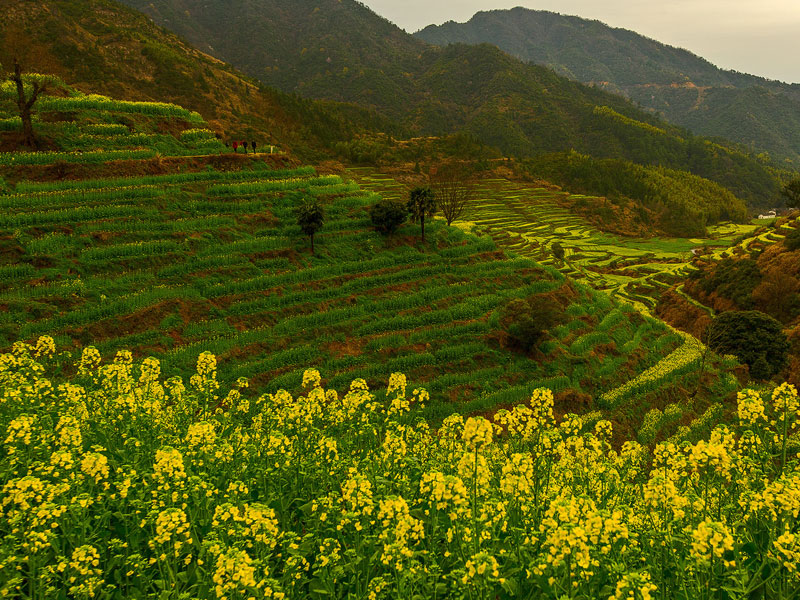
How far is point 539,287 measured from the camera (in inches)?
1265

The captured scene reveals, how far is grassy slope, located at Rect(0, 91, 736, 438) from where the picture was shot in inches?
835

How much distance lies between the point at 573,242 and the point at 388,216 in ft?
139

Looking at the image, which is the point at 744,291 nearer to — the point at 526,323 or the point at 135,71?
the point at 526,323

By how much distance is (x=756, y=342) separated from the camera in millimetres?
28859

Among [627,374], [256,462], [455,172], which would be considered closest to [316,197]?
[627,374]

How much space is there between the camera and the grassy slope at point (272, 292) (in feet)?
69.6

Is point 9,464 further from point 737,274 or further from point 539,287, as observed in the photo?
point 737,274

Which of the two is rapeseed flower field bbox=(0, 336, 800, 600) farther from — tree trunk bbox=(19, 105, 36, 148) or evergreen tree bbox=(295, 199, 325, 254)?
tree trunk bbox=(19, 105, 36, 148)

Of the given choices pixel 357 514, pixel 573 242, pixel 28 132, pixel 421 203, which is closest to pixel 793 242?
pixel 573 242

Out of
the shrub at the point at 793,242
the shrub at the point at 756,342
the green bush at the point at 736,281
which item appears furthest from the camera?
the shrub at the point at 793,242

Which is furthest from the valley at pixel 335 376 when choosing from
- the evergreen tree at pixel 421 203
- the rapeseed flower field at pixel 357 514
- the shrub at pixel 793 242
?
the shrub at pixel 793 242

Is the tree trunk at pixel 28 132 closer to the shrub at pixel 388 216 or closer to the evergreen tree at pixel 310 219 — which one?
the evergreen tree at pixel 310 219

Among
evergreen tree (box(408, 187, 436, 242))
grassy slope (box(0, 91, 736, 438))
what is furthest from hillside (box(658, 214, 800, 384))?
evergreen tree (box(408, 187, 436, 242))

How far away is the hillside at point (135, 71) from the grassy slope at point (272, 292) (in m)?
24.5
